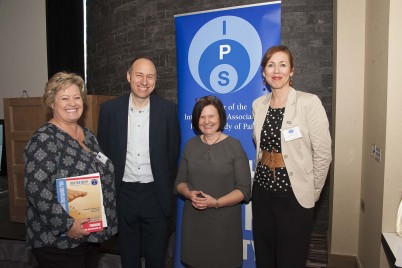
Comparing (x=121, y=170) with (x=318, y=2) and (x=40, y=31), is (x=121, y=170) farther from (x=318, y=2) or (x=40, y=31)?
(x=40, y=31)

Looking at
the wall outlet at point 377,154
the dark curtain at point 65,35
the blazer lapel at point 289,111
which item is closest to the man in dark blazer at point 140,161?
the blazer lapel at point 289,111

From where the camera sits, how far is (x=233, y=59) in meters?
2.45

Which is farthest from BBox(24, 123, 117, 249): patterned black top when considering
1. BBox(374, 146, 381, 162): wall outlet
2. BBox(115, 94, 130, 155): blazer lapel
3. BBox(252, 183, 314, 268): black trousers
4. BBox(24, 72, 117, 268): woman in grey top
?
BBox(374, 146, 381, 162): wall outlet

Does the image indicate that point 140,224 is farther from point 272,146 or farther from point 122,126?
point 272,146

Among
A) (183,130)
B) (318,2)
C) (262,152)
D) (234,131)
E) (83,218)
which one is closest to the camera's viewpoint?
(83,218)

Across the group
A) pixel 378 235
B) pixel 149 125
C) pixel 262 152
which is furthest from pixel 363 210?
pixel 149 125

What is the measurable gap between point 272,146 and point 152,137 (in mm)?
815

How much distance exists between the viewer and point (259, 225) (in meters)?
2.00

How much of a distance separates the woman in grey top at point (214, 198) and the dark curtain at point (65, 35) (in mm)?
4112

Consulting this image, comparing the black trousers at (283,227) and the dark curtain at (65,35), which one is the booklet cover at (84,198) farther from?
the dark curtain at (65,35)

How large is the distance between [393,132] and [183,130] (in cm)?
158

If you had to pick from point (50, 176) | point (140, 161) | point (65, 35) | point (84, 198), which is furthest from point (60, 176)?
point (65, 35)

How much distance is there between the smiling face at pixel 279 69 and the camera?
1.88m

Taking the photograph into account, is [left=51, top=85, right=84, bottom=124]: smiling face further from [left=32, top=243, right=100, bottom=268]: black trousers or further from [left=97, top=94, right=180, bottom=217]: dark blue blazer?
[left=32, top=243, right=100, bottom=268]: black trousers
